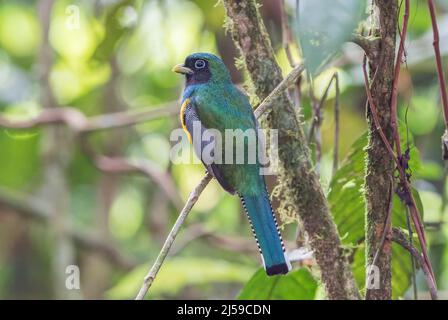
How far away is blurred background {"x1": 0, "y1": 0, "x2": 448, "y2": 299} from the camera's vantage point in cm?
441

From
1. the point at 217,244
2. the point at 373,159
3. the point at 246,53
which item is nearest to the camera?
the point at 373,159

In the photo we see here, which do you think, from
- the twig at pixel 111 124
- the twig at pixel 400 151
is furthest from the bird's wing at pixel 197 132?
the twig at pixel 111 124

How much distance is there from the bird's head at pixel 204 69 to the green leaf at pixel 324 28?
38.4 inches

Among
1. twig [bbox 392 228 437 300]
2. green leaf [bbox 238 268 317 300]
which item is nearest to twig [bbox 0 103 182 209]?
green leaf [bbox 238 268 317 300]

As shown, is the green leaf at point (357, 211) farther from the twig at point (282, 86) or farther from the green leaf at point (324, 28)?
the green leaf at point (324, 28)

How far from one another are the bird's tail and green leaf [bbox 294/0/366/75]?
2.07 feet

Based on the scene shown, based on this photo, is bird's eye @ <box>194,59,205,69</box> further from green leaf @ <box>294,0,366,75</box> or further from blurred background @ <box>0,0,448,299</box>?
blurred background @ <box>0,0,448,299</box>

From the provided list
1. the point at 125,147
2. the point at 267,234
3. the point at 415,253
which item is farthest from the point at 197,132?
the point at 125,147

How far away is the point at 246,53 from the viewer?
2.45m

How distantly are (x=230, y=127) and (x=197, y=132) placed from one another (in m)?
0.12

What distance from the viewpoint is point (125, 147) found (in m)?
6.32

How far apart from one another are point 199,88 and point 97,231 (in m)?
2.97
